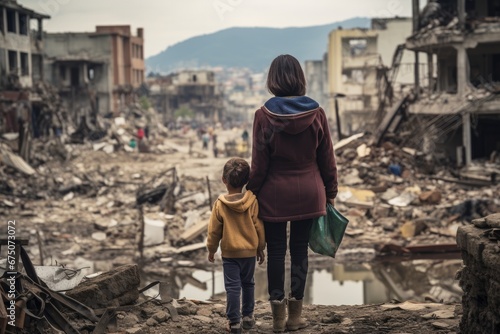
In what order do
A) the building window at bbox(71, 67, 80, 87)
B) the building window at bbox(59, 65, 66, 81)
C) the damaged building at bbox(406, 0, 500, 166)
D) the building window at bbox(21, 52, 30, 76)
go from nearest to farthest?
the damaged building at bbox(406, 0, 500, 166) → the building window at bbox(21, 52, 30, 76) → the building window at bbox(59, 65, 66, 81) → the building window at bbox(71, 67, 80, 87)

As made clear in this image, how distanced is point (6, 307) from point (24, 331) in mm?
207

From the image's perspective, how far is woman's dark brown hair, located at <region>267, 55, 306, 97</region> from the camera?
16.3 ft

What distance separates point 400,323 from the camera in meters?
5.30

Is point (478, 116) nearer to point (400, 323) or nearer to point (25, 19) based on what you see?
point (400, 323)

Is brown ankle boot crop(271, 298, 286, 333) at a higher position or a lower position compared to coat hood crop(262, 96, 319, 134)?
lower

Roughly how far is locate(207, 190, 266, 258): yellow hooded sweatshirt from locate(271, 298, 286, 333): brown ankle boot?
A: 1.32 feet

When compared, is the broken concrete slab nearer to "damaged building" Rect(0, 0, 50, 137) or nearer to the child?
the child

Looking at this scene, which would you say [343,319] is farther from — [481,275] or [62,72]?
[62,72]

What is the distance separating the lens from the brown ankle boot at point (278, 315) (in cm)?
509

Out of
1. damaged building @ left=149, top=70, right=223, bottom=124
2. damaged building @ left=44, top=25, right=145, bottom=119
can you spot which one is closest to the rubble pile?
damaged building @ left=44, top=25, right=145, bottom=119

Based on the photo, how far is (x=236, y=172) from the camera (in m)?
4.93

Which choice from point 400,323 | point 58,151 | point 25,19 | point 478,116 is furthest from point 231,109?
point 400,323

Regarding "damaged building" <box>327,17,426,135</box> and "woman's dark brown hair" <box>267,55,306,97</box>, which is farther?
"damaged building" <box>327,17,426,135</box>

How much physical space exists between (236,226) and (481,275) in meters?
1.53
